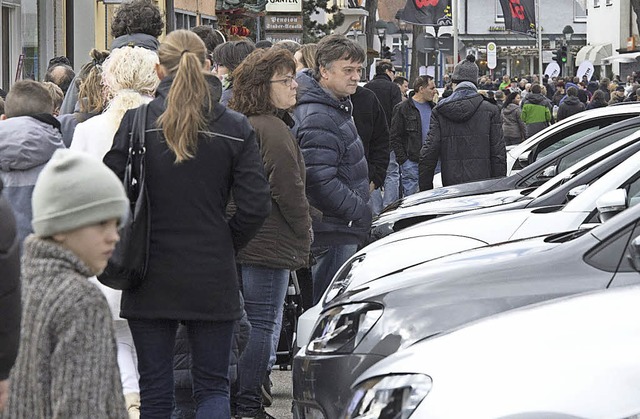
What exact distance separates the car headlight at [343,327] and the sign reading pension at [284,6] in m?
24.8

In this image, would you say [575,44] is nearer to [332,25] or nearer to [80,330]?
[332,25]

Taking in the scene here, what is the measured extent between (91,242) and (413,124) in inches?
474

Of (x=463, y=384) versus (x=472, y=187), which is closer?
(x=463, y=384)

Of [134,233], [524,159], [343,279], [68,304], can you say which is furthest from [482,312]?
[524,159]

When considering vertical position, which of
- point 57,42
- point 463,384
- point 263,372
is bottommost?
point 263,372

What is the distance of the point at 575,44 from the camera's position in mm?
97750

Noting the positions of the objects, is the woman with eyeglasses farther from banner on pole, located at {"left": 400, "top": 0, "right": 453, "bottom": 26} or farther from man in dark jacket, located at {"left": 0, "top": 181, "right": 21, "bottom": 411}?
banner on pole, located at {"left": 400, "top": 0, "right": 453, "bottom": 26}

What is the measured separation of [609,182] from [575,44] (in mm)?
92319

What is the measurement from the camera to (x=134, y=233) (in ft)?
18.3

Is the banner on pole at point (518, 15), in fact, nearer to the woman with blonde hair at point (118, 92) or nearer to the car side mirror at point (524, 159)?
the car side mirror at point (524, 159)

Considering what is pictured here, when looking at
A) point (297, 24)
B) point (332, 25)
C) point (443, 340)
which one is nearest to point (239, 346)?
point (443, 340)

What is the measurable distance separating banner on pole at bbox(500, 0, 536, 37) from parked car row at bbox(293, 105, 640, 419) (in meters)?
35.9

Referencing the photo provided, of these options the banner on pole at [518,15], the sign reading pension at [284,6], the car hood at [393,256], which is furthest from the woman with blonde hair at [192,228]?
the banner on pole at [518,15]

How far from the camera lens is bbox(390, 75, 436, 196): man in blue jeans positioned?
51.9ft
